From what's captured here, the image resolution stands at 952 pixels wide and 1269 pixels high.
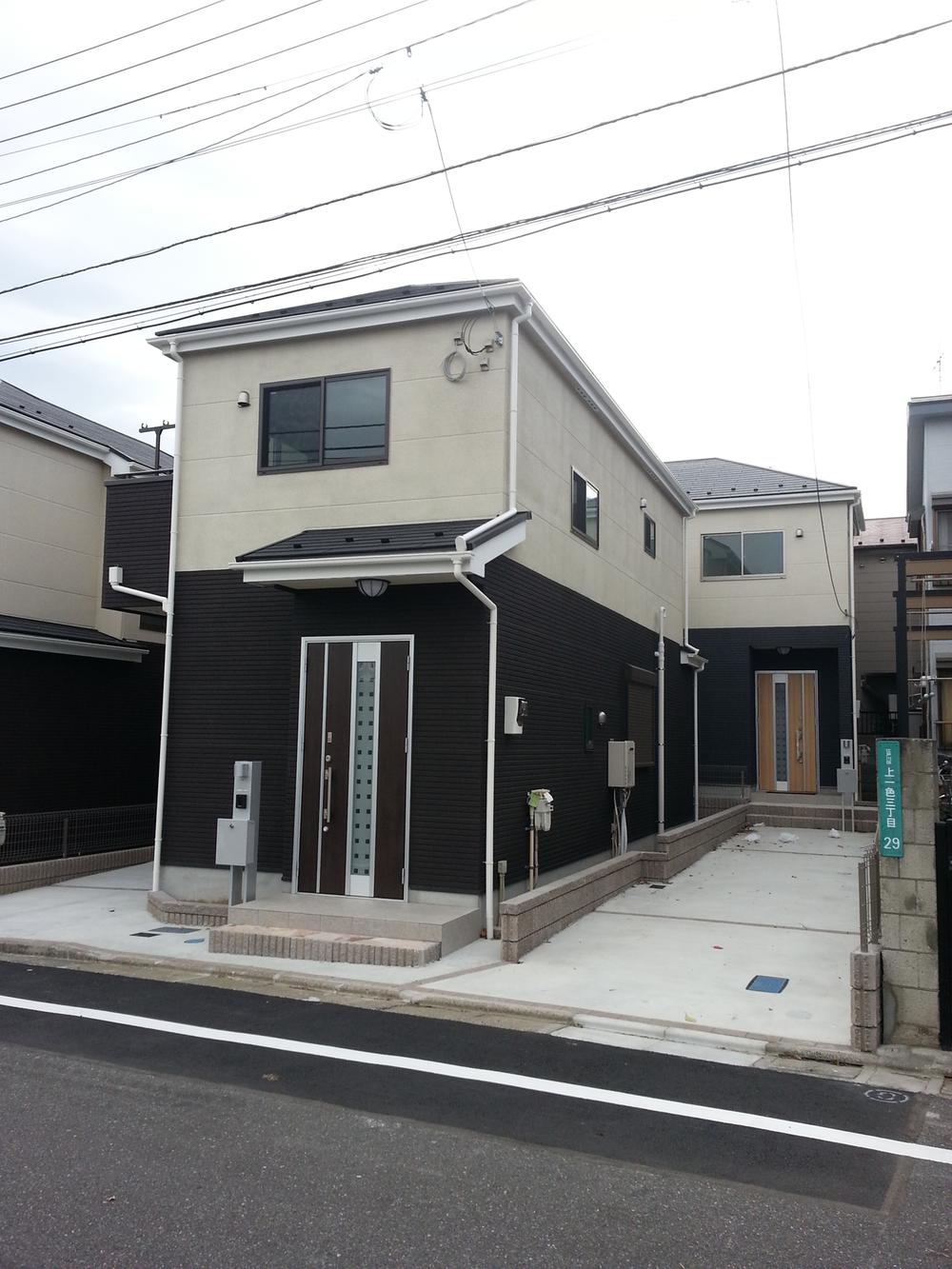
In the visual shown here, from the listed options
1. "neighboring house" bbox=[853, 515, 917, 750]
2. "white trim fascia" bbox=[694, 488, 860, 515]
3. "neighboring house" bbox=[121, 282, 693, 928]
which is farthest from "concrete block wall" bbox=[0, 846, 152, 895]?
"neighboring house" bbox=[853, 515, 917, 750]

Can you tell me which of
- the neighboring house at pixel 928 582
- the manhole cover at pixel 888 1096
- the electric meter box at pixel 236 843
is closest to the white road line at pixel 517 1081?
the manhole cover at pixel 888 1096

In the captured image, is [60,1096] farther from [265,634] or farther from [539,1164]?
[265,634]

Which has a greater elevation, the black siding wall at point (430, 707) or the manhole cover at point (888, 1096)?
the black siding wall at point (430, 707)

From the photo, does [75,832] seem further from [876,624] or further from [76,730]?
[876,624]

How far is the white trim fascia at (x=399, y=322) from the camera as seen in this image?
9.62 meters

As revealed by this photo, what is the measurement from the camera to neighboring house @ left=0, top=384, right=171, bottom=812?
12.7 metres

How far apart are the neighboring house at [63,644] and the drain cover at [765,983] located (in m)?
9.40

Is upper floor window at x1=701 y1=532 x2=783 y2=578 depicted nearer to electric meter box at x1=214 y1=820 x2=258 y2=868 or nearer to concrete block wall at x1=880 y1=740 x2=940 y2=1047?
electric meter box at x1=214 y1=820 x2=258 y2=868

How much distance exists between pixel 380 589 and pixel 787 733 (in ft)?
48.8

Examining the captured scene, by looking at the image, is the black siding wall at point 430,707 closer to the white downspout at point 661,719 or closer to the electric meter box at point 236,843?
the electric meter box at point 236,843

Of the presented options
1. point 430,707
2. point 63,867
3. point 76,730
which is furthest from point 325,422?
point 63,867

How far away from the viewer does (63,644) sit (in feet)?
42.8

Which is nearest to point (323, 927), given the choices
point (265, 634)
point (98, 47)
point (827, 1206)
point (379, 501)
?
point (265, 634)

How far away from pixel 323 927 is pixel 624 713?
658 centimetres
